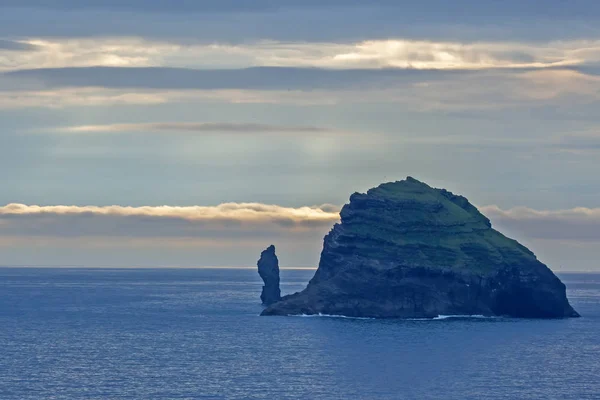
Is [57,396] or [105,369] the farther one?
[105,369]

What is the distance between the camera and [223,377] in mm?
154875

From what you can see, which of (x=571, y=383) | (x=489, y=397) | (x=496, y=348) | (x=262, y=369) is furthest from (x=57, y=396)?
(x=496, y=348)

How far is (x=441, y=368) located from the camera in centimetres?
16750

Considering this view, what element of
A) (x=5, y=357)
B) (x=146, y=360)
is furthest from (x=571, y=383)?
(x=5, y=357)

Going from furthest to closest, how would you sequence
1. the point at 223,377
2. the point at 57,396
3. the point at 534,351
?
the point at 534,351, the point at 223,377, the point at 57,396

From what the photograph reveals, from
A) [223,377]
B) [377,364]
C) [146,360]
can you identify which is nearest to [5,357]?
[146,360]

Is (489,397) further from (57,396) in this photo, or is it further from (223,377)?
(57,396)

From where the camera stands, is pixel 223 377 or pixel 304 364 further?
pixel 304 364

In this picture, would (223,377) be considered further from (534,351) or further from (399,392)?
(534,351)

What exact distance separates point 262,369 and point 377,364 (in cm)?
1923

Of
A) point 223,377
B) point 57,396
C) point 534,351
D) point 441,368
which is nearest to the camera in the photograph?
point 57,396

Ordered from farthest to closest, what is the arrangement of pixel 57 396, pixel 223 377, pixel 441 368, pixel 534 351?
pixel 534 351 → pixel 441 368 → pixel 223 377 → pixel 57 396

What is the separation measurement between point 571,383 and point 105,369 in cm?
6772

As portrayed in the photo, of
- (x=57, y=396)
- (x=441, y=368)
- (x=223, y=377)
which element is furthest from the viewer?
(x=441, y=368)
